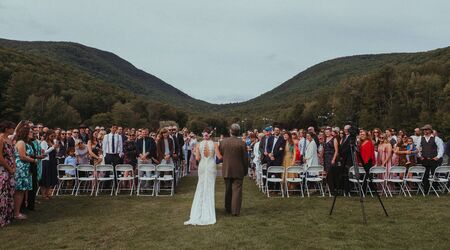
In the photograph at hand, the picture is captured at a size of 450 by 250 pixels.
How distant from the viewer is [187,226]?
793 cm

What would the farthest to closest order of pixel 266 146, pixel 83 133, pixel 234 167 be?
pixel 83 133
pixel 266 146
pixel 234 167

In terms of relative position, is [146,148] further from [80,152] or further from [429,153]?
[429,153]

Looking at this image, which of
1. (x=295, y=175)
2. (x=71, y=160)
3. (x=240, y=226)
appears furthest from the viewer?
(x=71, y=160)

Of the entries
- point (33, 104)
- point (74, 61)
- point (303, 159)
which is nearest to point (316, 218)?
point (303, 159)

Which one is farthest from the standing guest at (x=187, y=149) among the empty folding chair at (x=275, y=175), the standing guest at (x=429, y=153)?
the standing guest at (x=429, y=153)

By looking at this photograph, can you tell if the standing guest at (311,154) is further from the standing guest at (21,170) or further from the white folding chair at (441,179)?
the standing guest at (21,170)

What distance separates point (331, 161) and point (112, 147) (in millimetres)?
6891

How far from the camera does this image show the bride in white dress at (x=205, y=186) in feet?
27.0

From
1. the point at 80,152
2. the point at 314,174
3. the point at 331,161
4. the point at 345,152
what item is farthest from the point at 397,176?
the point at 80,152

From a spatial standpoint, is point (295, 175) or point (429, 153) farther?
point (429, 153)

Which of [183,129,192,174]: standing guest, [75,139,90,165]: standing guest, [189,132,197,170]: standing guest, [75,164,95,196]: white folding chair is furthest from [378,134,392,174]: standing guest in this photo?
[75,139,90,165]: standing guest

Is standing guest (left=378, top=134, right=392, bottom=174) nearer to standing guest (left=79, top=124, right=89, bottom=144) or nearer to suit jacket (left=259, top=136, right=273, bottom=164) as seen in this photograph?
suit jacket (left=259, top=136, right=273, bottom=164)

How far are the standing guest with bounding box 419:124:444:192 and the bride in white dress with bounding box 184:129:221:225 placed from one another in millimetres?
7162

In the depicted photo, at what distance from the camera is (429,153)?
1223 cm
